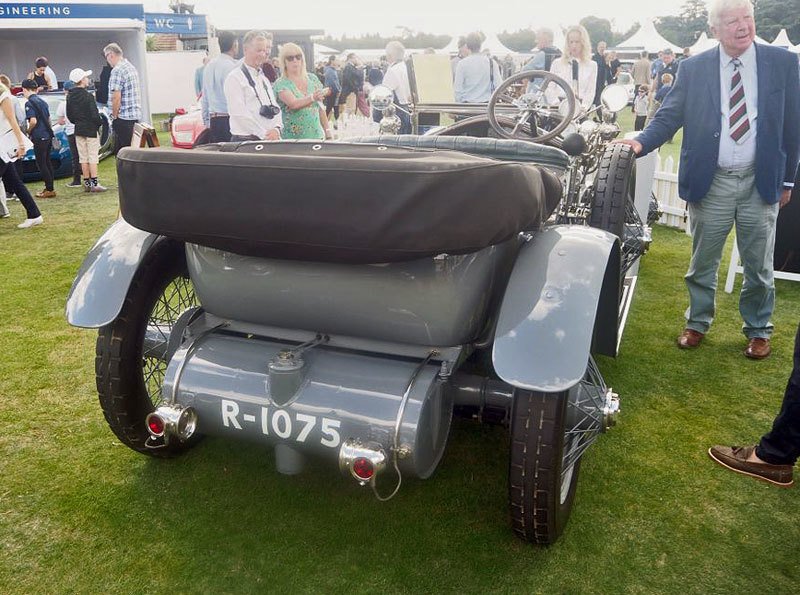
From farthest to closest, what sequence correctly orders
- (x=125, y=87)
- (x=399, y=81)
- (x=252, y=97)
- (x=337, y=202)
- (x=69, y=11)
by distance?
(x=69, y=11), (x=399, y=81), (x=125, y=87), (x=252, y=97), (x=337, y=202)

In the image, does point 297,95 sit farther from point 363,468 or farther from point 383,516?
point 363,468

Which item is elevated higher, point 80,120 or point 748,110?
point 748,110

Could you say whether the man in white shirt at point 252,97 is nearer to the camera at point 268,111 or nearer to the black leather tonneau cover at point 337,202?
the camera at point 268,111

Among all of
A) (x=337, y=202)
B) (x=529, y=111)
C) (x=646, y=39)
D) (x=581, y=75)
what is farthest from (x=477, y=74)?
(x=646, y=39)

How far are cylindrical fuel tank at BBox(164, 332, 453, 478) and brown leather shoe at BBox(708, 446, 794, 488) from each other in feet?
4.38

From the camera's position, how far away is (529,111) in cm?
409

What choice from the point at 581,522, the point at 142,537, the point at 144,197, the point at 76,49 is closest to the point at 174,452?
the point at 142,537

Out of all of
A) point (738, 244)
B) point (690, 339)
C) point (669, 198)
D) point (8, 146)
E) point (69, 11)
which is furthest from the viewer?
point (69, 11)

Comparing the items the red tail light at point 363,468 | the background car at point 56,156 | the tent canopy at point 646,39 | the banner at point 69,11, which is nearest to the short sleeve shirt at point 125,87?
the background car at point 56,156

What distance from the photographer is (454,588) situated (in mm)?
2184

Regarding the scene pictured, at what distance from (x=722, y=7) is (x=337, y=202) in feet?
9.13

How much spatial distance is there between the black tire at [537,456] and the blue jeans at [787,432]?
105 centimetres

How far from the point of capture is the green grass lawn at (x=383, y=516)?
7.30 ft

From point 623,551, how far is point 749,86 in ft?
8.49
